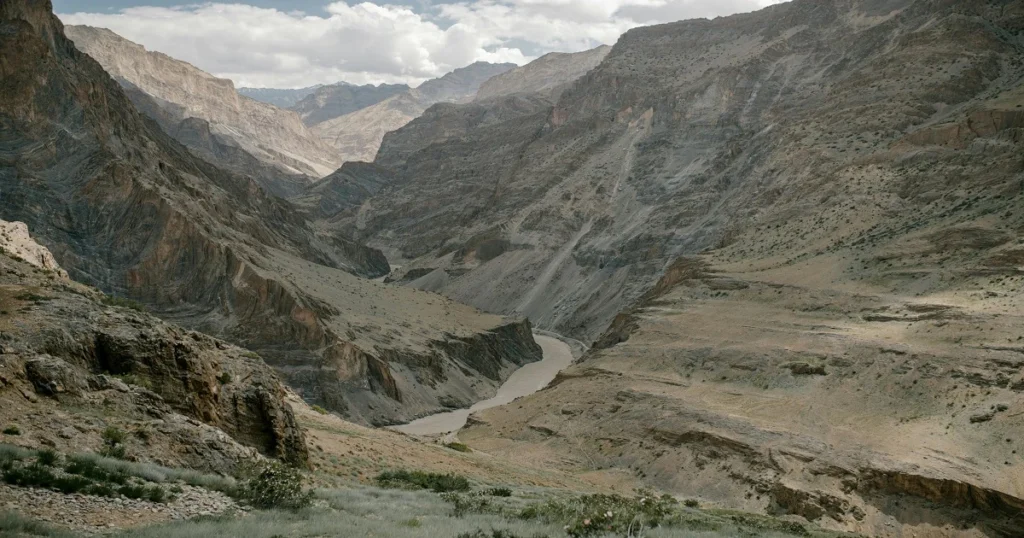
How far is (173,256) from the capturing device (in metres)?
67.8

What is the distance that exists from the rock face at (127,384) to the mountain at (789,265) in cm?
1937

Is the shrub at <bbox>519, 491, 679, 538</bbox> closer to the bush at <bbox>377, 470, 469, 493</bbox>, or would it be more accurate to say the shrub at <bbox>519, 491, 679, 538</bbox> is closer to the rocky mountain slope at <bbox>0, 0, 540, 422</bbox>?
the bush at <bbox>377, 470, 469, 493</bbox>

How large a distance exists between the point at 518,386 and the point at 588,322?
2200cm

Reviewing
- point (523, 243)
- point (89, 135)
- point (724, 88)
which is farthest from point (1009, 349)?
point (724, 88)

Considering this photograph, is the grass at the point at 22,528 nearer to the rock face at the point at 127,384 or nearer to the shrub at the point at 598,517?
the rock face at the point at 127,384

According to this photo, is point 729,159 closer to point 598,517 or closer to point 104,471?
point 598,517

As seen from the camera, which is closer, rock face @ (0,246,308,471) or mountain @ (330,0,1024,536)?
rock face @ (0,246,308,471)

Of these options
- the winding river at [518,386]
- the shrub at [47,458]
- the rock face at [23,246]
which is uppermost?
the rock face at [23,246]

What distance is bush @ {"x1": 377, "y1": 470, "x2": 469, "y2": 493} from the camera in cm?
2311

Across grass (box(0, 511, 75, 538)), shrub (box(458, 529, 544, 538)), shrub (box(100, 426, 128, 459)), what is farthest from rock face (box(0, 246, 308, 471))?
shrub (box(458, 529, 544, 538))

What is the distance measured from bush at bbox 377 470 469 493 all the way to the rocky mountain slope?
33943 millimetres

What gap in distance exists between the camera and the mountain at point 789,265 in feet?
115

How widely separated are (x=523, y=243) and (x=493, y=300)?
13.4 meters

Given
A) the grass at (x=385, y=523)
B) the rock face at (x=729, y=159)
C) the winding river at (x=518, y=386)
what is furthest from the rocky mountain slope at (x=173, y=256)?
the grass at (x=385, y=523)
